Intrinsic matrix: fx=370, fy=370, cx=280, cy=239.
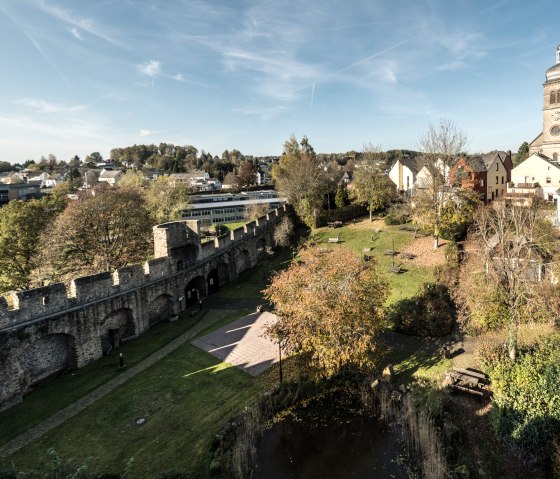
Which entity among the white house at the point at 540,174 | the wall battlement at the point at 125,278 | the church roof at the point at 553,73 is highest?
the church roof at the point at 553,73

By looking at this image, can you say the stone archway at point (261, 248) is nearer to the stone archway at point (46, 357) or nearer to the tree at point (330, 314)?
the stone archway at point (46, 357)

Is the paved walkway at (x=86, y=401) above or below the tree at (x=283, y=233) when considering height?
below

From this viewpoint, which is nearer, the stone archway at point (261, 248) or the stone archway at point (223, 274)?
the stone archway at point (223, 274)

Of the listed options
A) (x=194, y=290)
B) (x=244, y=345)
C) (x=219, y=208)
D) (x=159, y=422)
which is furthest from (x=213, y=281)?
(x=219, y=208)

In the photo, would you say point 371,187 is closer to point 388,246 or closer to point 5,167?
point 388,246

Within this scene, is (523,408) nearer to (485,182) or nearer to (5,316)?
(5,316)

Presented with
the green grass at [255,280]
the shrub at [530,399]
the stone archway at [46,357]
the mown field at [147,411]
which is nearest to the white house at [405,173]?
the green grass at [255,280]
